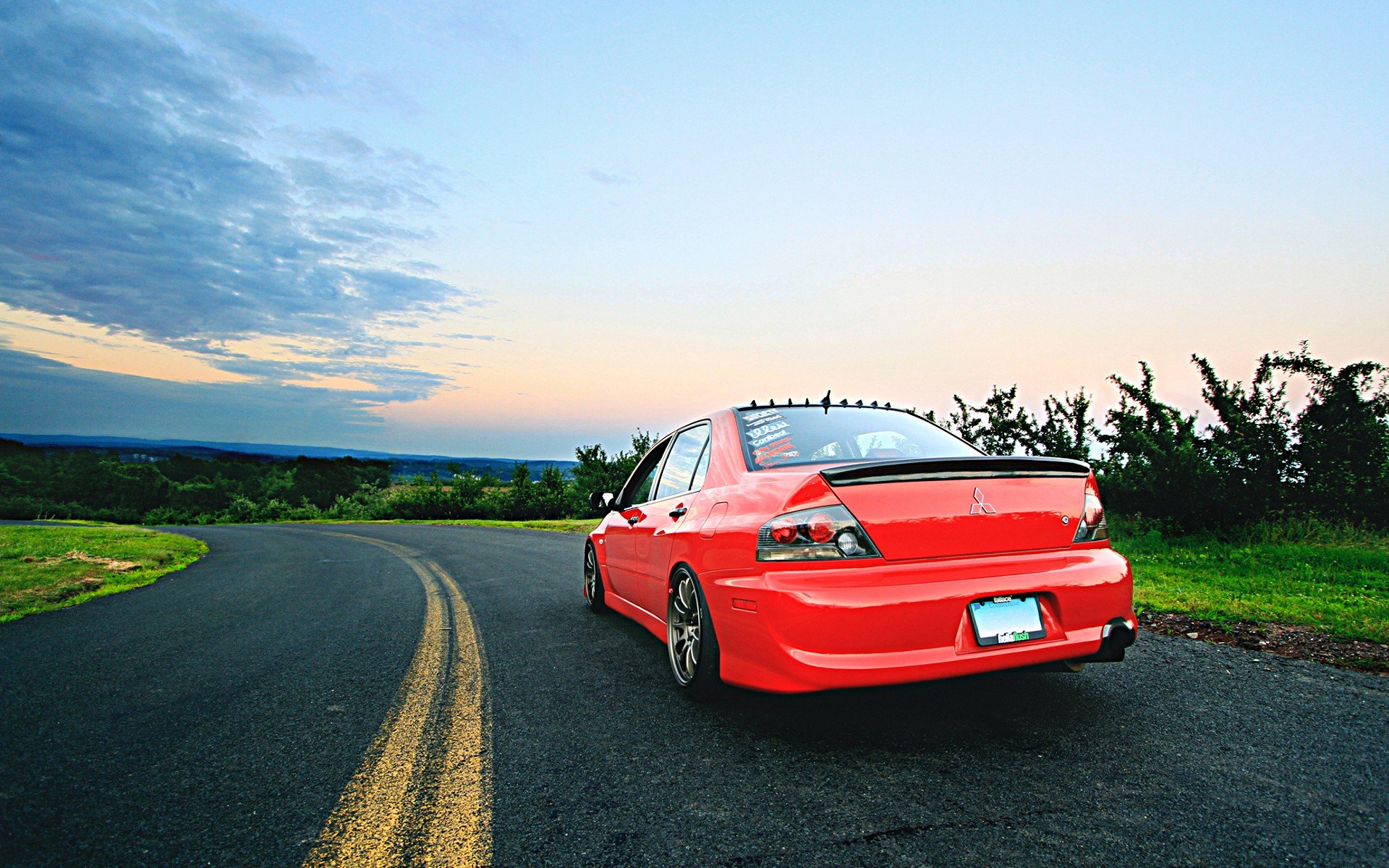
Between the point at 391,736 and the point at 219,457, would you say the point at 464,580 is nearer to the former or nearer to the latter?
the point at 391,736

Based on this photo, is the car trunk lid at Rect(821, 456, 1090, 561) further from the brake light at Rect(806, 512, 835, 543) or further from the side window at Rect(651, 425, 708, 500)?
the side window at Rect(651, 425, 708, 500)

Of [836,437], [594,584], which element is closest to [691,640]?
[836,437]

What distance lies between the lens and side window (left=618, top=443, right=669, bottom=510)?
5.41 m

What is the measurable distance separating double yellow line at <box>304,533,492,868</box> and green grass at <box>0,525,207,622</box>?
5639mm

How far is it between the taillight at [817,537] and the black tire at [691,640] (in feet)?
2.13

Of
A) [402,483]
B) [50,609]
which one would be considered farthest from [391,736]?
[402,483]

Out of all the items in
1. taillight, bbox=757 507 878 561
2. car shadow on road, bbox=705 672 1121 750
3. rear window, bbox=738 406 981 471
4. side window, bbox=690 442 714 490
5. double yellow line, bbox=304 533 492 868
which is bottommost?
double yellow line, bbox=304 533 492 868

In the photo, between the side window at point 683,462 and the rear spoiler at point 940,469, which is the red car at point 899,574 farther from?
the side window at point 683,462

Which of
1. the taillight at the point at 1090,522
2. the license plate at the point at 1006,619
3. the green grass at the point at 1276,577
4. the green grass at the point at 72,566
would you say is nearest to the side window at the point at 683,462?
the license plate at the point at 1006,619

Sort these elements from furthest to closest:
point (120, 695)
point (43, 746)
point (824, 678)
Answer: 1. point (120, 695)
2. point (43, 746)
3. point (824, 678)

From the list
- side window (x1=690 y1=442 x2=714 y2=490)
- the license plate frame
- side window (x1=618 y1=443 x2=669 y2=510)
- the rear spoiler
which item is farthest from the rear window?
side window (x1=618 y1=443 x2=669 y2=510)

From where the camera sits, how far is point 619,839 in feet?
7.34

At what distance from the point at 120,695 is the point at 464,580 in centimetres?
466

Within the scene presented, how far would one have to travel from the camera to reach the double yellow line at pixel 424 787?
219 centimetres
